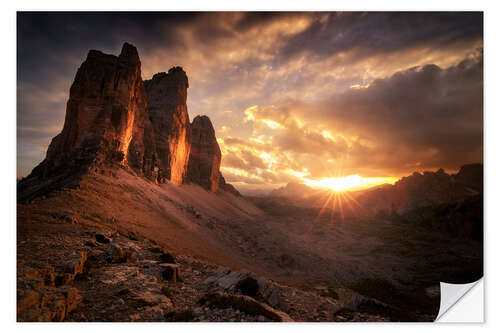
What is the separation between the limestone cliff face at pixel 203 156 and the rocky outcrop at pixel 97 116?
33.9m

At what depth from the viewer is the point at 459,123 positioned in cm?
940

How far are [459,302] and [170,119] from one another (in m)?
44.9

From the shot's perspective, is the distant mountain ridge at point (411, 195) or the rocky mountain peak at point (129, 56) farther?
the distant mountain ridge at point (411, 195)

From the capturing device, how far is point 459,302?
24.3 ft

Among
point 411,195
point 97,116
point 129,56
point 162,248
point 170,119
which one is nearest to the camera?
point 162,248

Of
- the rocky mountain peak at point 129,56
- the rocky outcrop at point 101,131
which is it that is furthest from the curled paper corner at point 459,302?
the rocky mountain peak at point 129,56

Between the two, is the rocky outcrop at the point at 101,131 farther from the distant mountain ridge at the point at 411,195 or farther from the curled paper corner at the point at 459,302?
the distant mountain ridge at the point at 411,195

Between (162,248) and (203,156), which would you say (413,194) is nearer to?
(203,156)

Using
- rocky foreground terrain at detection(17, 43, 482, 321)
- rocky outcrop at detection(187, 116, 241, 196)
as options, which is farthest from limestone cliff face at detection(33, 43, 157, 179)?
rocky outcrop at detection(187, 116, 241, 196)

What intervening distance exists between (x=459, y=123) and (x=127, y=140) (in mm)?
31254

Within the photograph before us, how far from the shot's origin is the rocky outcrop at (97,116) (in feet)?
73.7

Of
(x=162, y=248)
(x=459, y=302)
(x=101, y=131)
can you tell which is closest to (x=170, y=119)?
(x=101, y=131)

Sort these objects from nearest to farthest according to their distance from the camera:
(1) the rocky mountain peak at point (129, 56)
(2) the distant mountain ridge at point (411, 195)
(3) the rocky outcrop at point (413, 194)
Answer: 1. (1) the rocky mountain peak at point (129, 56)
2. (3) the rocky outcrop at point (413, 194)
3. (2) the distant mountain ridge at point (411, 195)
